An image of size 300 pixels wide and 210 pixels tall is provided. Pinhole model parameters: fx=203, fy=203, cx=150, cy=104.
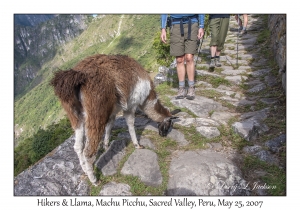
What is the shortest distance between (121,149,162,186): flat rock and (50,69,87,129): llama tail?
4.05 ft

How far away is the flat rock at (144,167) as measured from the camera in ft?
10.5

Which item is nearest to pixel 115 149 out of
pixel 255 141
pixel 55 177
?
pixel 55 177

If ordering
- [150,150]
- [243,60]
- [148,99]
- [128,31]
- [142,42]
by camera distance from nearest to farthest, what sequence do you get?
[150,150]
[148,99]
[243,60]
[142,42]
[128,31]

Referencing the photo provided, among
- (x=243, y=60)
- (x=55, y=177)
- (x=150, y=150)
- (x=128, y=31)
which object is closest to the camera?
(x=55, y=177)

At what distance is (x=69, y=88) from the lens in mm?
2744

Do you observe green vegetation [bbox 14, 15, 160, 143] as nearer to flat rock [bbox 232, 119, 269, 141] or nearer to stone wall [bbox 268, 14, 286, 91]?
stone wall [bbox 268, 14, 286, 91]

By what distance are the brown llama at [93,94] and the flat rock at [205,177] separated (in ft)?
4.21

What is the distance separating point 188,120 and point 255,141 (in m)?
1.49

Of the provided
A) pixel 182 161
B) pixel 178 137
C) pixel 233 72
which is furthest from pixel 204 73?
pixel 182 161

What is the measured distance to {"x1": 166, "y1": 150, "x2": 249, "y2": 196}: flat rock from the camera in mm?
2926

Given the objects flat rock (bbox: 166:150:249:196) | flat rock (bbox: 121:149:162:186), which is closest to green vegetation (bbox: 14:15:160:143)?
flat rock (bbox: 121:149:162:186)

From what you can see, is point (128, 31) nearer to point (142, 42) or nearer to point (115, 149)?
point (142, 42)

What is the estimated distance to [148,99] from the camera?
4391 millimetres

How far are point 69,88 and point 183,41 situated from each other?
352 cm
